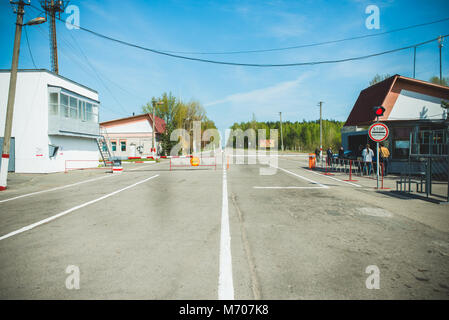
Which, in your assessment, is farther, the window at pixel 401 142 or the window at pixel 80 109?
the window at pixel 80 109

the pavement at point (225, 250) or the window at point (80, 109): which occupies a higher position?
the window at point (80, 109)

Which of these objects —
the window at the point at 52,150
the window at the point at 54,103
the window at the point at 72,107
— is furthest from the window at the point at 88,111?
the window at the point at 52,150

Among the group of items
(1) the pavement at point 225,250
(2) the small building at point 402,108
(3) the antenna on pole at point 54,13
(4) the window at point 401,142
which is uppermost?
(3) the antenna on pole at point 54,13

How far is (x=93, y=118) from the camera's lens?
26219mm

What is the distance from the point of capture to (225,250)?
430cm

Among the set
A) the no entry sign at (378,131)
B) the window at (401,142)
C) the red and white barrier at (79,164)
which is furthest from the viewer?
the red and white barrier at (79,164)

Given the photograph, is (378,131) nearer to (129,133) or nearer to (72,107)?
(72,107)

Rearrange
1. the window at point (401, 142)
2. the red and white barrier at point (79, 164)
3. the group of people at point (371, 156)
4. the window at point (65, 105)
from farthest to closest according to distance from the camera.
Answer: the red and white barrier at point (79, 164) → the window at point (65, 105) → the window at point (401, 142) → the group of people at point (371, 156)

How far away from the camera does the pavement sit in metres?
3.11

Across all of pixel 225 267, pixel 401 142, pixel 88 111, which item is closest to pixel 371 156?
pixel 401 142

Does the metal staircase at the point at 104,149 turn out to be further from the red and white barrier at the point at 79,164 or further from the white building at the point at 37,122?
the white building at the point at 37,122

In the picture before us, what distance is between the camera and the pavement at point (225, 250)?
3109mm
